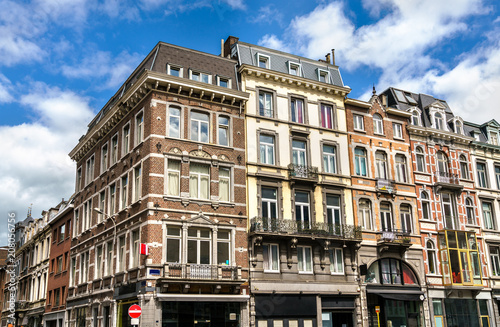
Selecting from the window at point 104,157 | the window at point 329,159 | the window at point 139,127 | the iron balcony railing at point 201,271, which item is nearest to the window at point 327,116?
the window at point 329,159

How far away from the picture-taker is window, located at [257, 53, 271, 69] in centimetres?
3538

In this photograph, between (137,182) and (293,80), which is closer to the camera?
(137,182)

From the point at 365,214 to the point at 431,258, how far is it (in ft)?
20.4

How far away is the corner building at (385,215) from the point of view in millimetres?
34125

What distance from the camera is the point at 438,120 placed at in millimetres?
41719

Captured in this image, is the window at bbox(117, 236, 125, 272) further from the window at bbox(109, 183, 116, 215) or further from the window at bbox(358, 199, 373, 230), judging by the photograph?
the window at bbox(358, 199, 373, 230)

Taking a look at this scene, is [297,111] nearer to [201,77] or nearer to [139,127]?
[201,77]

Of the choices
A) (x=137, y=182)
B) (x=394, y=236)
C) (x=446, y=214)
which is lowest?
(x=394, y=236)

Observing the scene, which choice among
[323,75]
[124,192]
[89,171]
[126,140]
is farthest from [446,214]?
[89,171]

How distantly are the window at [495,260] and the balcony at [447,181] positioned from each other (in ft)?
18.8

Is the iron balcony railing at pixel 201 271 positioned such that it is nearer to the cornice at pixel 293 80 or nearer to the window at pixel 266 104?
the window at pixel 266 104

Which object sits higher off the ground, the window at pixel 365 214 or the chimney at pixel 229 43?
the chimney at pixel 229 43

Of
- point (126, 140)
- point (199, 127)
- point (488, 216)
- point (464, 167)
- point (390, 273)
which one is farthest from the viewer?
point (488, 216)

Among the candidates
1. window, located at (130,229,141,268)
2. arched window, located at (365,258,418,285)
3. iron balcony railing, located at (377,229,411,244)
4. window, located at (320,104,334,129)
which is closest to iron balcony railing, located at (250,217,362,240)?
iron balcony railing, located at (377,229,411,244)
